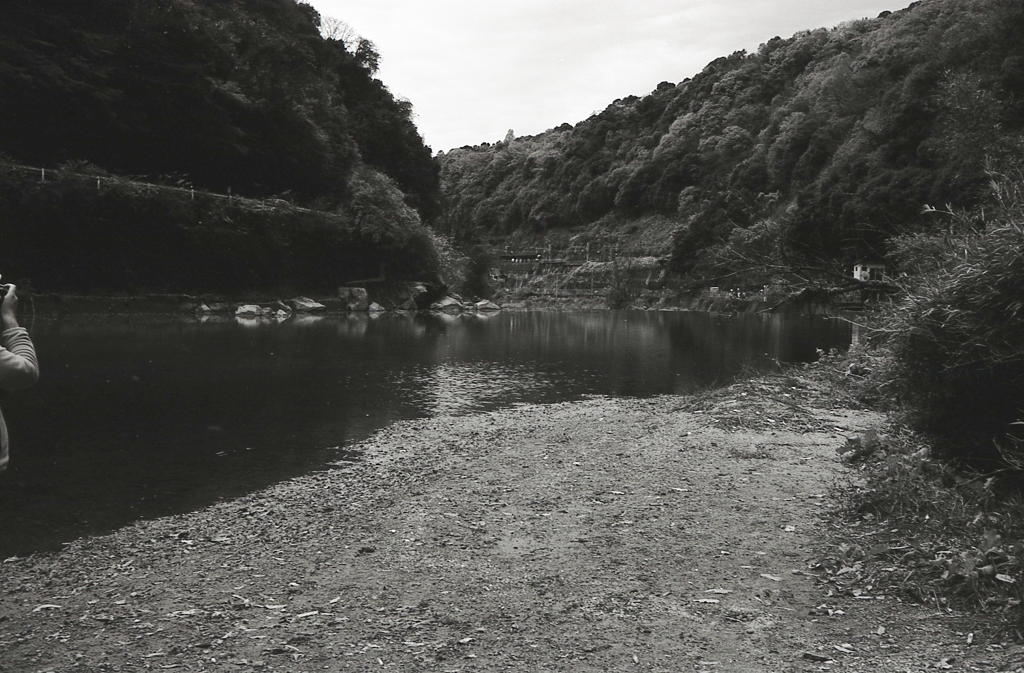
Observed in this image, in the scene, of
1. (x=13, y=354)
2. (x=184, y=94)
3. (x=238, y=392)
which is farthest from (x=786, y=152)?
(x=13, y=354)

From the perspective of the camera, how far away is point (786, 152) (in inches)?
3029

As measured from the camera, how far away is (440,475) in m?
8.59

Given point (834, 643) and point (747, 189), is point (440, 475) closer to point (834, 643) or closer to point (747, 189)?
point (834, 643)

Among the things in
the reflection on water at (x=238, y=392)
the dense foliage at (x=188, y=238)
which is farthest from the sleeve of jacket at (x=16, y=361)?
the dense foliage at (x=188, y=238)

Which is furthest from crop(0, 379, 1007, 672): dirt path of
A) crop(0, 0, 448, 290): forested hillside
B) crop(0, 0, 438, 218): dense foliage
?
crop(0, 0, 438, 218): dense foliage

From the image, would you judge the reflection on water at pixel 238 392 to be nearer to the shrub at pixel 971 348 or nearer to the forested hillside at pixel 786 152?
the forested hillside at pixel 786 152

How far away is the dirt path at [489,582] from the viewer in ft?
13.5

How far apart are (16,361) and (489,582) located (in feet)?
10.5

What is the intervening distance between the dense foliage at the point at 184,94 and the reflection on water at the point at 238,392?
13.7 m

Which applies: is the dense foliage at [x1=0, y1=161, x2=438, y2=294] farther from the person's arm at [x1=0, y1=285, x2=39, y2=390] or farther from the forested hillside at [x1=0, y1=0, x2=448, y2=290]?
the person's arm at [x1=0, y1=285, x2=39, y2=390]

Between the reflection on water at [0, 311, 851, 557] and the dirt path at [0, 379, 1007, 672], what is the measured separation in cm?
123

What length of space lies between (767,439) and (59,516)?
8181 mm

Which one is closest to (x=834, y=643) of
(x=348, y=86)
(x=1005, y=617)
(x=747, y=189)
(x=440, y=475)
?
(x=1005, y=617)

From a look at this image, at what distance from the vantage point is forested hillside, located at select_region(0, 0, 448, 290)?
37.0 m
